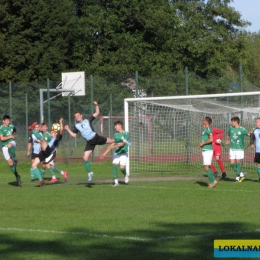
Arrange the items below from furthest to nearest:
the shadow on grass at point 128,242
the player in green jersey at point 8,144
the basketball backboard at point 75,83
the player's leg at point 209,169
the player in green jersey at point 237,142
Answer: the basketball backboard at point 75,83 → the player in green jersey at point 8,144 → the player in green jersey at point 237,142 → the player's leg at point 209,169 → the shadow on grass at point 128,242

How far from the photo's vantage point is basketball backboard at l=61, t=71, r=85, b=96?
30.0 metres

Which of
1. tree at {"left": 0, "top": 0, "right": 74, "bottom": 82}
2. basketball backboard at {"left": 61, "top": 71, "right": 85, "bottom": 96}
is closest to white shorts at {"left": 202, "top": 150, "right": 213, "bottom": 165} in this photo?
basketball backboard at {"left": 61, "top": 71, "right": 85, "bottom": 96}

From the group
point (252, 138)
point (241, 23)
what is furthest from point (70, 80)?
point (241, 23)

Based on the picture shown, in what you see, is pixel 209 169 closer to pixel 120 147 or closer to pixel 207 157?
pixel 207 157

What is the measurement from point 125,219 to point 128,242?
2352 millimetres

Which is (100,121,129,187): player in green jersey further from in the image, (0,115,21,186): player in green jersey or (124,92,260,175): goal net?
(124,92,260,175): goal net

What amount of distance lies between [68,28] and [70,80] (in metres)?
22.7

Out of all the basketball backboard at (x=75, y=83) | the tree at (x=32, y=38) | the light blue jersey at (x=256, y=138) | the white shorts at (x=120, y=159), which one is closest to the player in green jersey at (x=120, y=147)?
the white shorts at (x=120, y=159)

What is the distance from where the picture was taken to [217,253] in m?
8.09

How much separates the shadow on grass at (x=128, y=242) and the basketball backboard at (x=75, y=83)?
19208mm

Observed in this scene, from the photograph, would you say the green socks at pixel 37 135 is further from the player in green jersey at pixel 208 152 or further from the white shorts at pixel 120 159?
the player in green jersey at pixel 208 152

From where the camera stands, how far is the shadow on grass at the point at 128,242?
8797mm

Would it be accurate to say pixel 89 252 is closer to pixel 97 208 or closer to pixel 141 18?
pixel 97 208

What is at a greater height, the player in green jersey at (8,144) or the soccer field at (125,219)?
the player in green jersey at (8,144)
